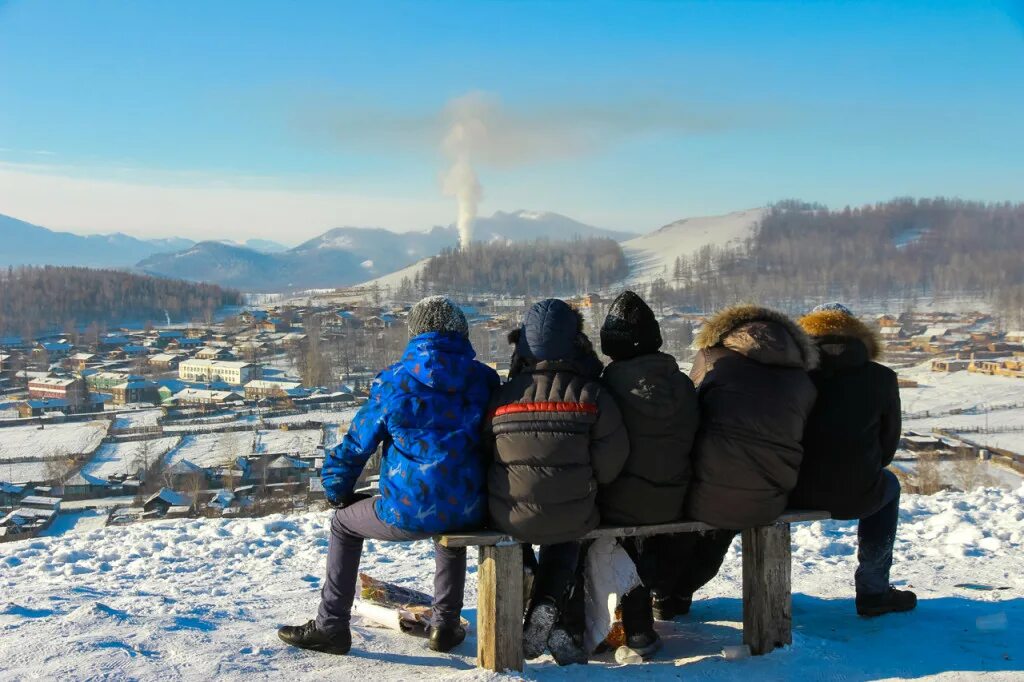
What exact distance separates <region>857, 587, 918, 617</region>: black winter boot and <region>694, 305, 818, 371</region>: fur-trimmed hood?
3.27 ft

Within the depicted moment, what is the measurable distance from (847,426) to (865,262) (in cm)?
7372

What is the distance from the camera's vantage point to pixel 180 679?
2.41 m

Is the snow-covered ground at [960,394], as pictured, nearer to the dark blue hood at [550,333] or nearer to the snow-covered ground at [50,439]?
the snow-covered ground at [50,439]

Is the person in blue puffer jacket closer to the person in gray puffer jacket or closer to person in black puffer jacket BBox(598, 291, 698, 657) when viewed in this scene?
the person in gray puffer jacket

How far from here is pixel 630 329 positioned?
8.34 ft

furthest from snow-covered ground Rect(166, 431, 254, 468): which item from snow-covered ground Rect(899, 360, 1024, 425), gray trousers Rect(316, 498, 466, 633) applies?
snow-covered ground Rect(899, 360, 1024, 425)

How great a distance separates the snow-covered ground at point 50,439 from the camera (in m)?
23.7

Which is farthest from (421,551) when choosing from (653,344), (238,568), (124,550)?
(653,344)

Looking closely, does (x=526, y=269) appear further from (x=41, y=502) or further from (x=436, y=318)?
(x=436, y=318)

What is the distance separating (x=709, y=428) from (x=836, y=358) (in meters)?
0.60

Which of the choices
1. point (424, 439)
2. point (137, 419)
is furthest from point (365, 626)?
point (137, 419)

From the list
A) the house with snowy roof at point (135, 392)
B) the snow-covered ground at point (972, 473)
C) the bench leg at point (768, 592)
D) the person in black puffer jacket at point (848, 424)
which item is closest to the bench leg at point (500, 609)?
the bench leg at point (768, 592)

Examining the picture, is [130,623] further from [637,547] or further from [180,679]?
[637,547]

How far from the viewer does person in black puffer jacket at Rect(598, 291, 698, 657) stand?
249 centimetres
